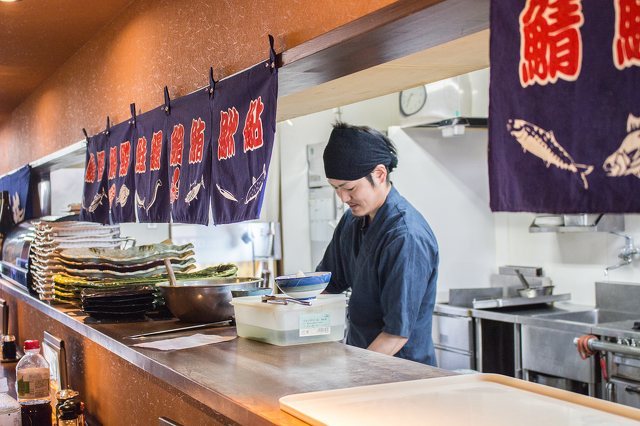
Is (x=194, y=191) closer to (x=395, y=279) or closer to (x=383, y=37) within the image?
(x=395, y=279)

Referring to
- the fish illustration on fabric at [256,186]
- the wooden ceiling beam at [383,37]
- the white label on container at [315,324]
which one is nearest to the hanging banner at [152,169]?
the fish illustration on fabric at [256,186]

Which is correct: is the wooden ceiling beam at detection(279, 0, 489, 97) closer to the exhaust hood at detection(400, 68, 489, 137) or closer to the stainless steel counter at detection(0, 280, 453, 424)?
the stainless steel counter at detection(0, 280, 453, 424)

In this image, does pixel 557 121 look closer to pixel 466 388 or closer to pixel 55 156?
pixel 466 388

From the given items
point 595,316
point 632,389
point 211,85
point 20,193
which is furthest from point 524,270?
point 20,193

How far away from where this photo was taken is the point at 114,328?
3174 millimetres

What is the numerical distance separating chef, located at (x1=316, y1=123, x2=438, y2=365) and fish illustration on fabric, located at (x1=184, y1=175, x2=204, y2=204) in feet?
1.78

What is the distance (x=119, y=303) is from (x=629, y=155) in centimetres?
261

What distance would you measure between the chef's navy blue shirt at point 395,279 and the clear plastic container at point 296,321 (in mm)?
374

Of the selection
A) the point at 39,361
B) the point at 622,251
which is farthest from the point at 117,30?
the point at 622,251

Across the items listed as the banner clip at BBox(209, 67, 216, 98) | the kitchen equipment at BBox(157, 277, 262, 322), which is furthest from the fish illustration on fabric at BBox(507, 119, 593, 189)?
the banner clip at BBox(209, 67, 216, 98)

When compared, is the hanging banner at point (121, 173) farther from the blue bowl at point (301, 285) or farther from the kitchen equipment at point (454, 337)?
the kitchen equipment at point (454, 337)

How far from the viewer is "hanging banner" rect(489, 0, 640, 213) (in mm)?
1358

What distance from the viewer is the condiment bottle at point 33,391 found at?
345cm

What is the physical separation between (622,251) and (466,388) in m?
4.72
